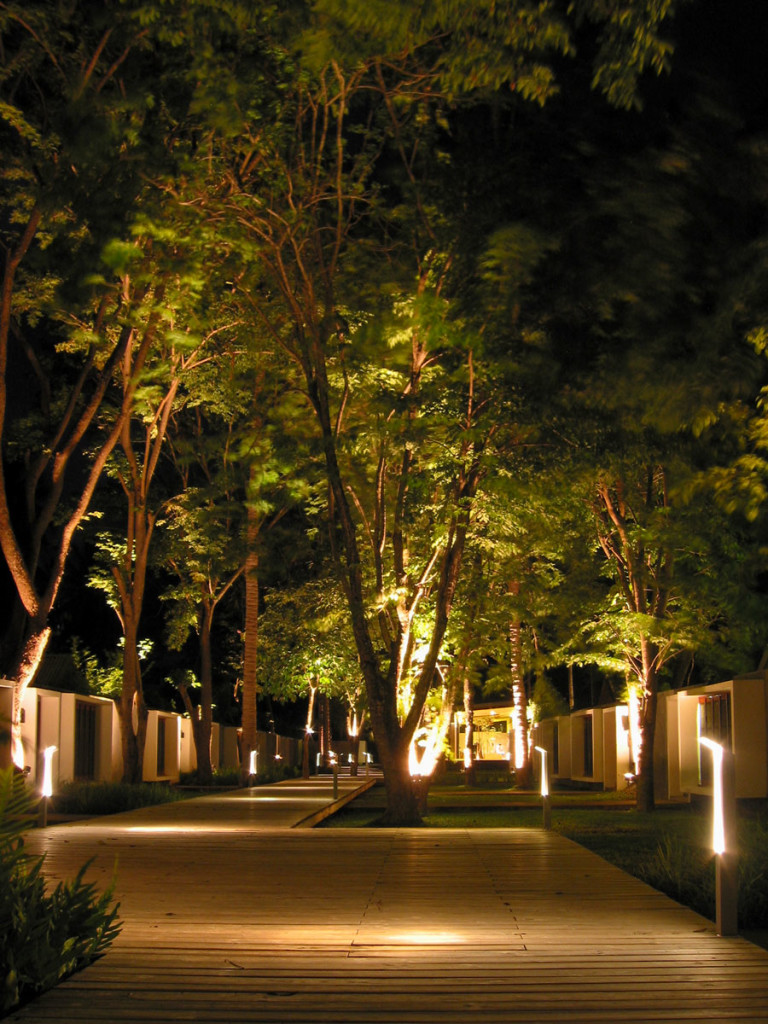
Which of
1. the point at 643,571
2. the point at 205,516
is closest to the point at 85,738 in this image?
the point at 205,516

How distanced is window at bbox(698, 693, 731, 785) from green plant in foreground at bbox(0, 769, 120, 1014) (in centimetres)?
1717

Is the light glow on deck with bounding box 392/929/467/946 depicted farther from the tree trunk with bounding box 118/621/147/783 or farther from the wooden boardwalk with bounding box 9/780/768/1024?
the tree trunk with bounding box 118/621/147/783

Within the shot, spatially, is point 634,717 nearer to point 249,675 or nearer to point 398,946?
point 249,675

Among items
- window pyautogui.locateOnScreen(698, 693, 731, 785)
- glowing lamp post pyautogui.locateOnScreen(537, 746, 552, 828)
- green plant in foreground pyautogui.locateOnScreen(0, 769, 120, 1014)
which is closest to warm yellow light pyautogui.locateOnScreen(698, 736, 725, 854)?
green plant in foreground pyautogui.locateOnScreen(0, 769, 120, 1014)

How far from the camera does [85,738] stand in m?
28.8

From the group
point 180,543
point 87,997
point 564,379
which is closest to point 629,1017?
point 87,997

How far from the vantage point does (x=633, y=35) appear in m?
7.45

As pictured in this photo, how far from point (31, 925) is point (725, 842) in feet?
13.1

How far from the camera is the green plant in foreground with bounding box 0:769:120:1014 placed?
5.40m

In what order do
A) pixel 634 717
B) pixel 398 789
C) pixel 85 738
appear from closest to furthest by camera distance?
1. pixel 398 789
2. pixel 634 717
3. pixel 85 738

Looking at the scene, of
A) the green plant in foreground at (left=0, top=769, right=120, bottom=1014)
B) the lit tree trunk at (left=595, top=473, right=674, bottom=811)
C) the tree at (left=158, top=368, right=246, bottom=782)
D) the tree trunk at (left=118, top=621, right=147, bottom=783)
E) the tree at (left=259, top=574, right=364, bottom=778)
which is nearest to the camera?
the green plant in foreground at (left=0, top=769, right=120, bottom=1014)

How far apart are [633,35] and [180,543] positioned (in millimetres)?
23437

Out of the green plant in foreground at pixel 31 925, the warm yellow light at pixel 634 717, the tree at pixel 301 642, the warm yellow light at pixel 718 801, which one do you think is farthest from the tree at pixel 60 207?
the warm yellow light at pixel 634 717

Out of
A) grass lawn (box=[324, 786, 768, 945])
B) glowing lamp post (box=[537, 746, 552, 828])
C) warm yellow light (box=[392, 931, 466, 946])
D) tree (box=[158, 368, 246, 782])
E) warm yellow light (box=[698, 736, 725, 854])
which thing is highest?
tree (box=[158, 368, 246, 782])
